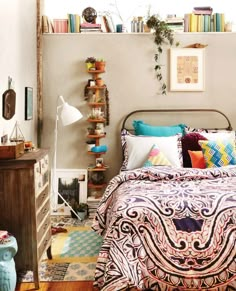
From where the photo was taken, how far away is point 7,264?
229 cm

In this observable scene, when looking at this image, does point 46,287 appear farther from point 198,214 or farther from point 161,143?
point 161,143

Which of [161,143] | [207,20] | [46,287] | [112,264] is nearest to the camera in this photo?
[112,264]

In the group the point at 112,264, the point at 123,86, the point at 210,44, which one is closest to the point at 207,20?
the point at 210,44

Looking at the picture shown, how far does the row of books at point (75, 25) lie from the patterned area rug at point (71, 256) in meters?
2.22

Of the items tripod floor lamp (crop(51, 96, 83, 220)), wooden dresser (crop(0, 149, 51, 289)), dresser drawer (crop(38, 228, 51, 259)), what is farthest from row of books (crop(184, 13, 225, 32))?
dresser drawer (crop(38, 228, 51, 259))

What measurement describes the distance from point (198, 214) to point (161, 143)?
4.94ft

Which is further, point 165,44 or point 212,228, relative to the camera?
point 165,44

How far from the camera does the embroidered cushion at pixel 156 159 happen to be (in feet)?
12.1

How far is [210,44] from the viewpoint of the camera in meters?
4.38

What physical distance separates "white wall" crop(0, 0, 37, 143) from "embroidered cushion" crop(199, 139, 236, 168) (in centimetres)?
189

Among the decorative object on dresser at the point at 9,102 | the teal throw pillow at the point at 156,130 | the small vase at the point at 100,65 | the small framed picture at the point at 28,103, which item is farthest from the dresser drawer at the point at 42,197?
the small vase at the point at 100,65

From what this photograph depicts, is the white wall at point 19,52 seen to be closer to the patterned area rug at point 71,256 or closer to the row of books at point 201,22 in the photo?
the patterned area rug at point 71,256

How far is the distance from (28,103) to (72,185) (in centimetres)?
115

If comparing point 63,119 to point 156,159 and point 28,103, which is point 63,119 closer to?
point 28,103
